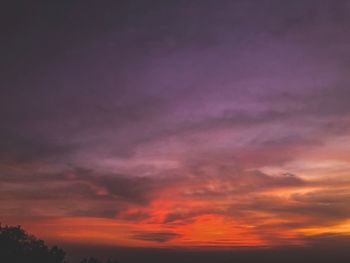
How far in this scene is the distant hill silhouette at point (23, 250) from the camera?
79.8 m

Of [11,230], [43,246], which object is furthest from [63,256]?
[11,230]

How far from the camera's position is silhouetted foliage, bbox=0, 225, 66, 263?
79.9 metres

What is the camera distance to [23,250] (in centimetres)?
8325

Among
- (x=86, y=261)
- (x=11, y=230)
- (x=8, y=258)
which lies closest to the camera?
(x=8, y=258)

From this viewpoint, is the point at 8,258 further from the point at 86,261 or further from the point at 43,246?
the point at 86,261

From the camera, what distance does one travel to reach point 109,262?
3999 inches

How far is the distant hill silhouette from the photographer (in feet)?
262

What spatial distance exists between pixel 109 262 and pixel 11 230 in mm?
25412

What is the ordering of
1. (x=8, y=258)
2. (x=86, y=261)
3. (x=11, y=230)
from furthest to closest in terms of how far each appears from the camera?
1. (x=86, y=261)
2. (x=11, y=230)
3. (x=8, y=258)

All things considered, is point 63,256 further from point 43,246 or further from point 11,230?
point 11,230

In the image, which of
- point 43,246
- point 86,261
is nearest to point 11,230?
point 43,246

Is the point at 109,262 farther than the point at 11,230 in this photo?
Yes

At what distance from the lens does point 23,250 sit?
273 feet

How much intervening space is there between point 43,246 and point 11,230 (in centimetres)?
667
